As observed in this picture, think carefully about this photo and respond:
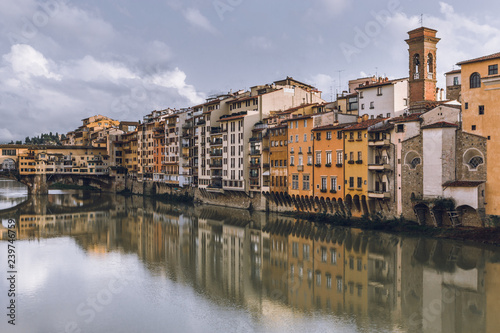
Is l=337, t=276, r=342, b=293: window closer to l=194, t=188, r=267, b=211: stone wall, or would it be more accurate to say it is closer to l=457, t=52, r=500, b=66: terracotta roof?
l=457, t=52, r=500, b=66: terracotta roof

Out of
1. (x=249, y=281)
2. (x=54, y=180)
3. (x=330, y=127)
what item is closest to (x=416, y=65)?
(x=330, y=127)

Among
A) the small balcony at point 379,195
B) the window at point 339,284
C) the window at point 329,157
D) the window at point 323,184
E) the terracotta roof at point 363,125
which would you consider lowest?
the window at point 339,284

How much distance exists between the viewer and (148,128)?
279 ft

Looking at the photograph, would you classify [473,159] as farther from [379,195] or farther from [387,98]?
[387,98]

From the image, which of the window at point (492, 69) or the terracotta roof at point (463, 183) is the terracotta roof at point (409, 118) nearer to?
the terracotta roof at point (463, 183)

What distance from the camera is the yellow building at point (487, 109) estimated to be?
109ft

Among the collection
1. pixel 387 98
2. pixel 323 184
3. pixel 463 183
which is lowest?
pixel 323 184

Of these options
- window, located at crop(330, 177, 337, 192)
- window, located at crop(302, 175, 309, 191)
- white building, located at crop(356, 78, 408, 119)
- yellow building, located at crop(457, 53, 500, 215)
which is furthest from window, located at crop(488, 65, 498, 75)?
window, located at crop(302, 175, 309, 191)

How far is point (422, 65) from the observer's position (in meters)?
43.2

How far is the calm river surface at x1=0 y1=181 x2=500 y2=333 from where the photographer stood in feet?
64.3

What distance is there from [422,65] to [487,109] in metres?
10.9

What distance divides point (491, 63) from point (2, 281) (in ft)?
115

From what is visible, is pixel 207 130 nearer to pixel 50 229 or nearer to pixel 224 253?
pixel 50 229

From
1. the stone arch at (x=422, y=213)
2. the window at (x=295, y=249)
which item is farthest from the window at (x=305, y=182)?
the stone arch at (x=422, y=213)
